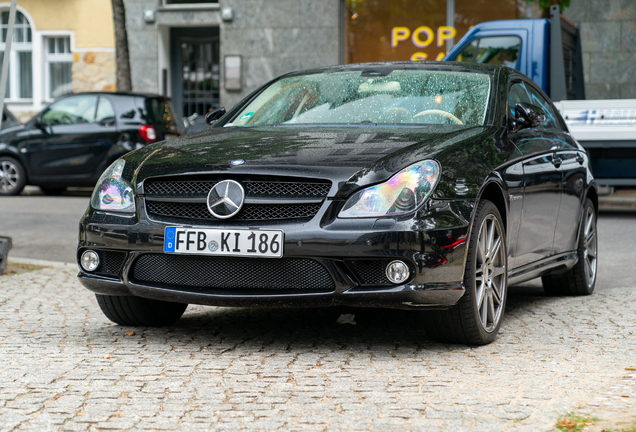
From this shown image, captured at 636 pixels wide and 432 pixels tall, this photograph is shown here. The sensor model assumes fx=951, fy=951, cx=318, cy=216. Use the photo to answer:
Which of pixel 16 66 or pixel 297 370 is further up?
pixel 16 66

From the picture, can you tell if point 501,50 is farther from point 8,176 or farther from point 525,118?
point 8,176

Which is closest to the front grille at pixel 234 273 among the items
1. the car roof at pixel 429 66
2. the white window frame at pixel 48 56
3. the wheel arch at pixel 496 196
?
the wheel arch at pixel 496 196

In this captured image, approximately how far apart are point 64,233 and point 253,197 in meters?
6.65

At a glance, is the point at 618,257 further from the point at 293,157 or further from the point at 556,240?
the point at 293,157

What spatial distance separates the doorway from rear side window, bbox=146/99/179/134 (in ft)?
19.4

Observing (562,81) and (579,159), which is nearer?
(579,159)

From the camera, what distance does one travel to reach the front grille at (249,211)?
4.30m

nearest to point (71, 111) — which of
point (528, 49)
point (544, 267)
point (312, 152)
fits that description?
point (528, 49)

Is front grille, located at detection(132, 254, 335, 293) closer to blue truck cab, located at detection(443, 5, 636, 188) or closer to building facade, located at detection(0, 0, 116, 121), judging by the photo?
blue truck cab, located at detection(443, 5, 636, 188)

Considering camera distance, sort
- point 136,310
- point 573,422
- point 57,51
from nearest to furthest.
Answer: point 573,422 → point 136,310 → point 57,51

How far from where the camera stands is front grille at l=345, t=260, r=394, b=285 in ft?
14.1

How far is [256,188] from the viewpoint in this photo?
14.4 feet

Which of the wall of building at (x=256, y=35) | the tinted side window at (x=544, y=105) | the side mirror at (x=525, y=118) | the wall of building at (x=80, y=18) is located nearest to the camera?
the side mirror at (x=525, y=118)

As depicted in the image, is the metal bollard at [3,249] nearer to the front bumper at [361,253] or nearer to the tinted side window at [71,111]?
the front bumper at [361,253]
